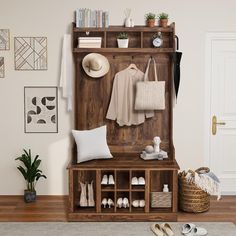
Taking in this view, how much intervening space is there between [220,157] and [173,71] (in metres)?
1.24

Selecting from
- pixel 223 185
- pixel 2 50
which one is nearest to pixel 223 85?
pixel 223 185

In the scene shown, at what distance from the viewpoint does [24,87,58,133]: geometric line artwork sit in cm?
490

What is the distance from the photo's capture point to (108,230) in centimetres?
392

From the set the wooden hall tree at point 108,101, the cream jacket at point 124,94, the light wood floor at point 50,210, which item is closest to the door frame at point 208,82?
the wooden hall tree at point 108,101

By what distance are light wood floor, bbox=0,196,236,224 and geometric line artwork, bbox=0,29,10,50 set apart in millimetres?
1795

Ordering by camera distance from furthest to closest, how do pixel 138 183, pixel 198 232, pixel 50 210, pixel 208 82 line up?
pixel 208 82 < pixel 50 210 < pixel 138 183 < pixel 198 232

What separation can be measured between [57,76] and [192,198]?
6.82ft

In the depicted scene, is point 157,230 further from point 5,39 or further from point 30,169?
point 5,39

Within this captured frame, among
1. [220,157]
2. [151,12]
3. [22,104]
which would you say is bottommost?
[220,157]

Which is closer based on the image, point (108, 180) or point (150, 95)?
point (108, 180)

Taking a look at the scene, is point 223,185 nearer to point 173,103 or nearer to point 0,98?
point 173,103

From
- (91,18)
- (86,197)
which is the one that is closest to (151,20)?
(91,18)

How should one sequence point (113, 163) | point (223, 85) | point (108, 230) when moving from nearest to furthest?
point (108, 230) → point (113, 163) → point (223, 85)

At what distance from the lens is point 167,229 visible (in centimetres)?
378
